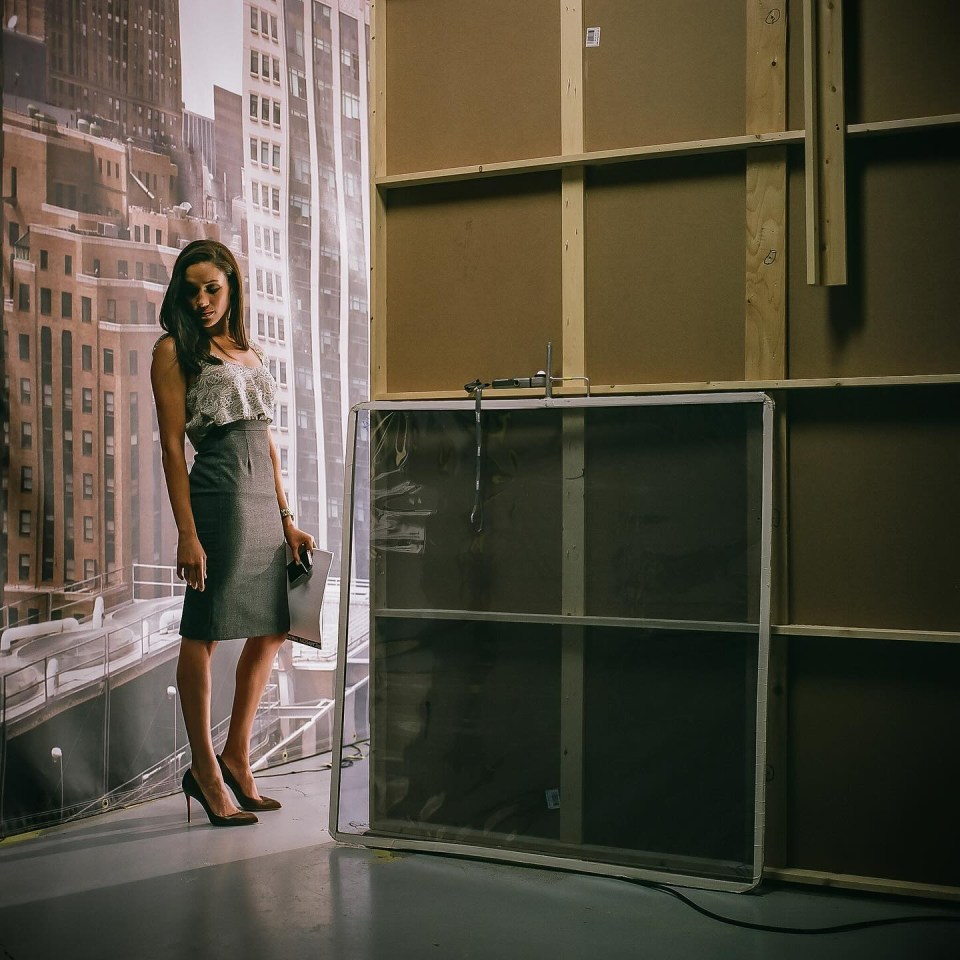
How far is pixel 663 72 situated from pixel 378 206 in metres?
0.96

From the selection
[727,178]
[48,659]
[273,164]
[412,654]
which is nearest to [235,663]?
[48,659]

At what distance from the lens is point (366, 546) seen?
3156mm

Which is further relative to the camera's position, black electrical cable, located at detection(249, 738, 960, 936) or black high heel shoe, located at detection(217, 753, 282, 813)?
black high heel shoe, located at detection(217, 753, 282, 813)

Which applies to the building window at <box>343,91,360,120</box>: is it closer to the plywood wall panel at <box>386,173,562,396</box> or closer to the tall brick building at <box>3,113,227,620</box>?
the tall brick building at <box>3,113,227,620</box>

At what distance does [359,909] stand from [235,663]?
1.31 metres

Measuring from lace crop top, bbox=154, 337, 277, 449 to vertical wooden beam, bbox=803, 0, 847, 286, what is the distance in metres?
1.89

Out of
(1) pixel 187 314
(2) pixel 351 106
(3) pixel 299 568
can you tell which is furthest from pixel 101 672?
(2) pixel 351 106

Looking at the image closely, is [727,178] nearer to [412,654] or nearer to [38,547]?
[412,654]

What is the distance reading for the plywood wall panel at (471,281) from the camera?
2846 millimetres

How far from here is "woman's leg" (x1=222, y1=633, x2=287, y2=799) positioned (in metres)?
3.31

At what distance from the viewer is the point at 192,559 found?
10.5ft

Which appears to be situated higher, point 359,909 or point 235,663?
point 235,663

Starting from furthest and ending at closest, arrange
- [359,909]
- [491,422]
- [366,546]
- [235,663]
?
[235,663] → [366,546] → [491,422] → [359,909]

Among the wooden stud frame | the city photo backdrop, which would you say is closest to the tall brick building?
the city photo backdrop
